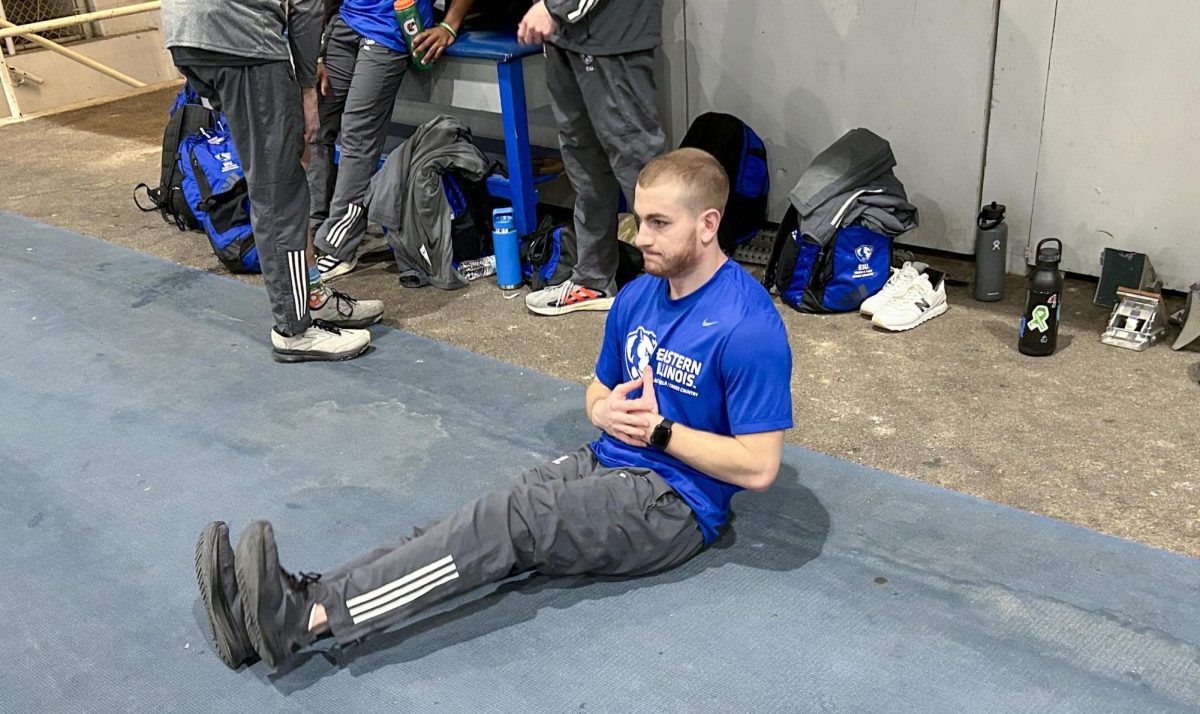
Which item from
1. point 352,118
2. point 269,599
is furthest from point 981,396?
point 352,118

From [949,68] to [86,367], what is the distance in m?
2.96

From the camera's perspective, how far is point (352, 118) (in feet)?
13.1

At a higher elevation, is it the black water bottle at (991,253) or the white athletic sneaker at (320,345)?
the black water bottle at (991,253)

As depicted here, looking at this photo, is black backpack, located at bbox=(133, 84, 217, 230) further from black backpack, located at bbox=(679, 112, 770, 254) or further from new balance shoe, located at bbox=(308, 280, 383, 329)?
black backpack, located at bbox=(679, 112, 770, 254)

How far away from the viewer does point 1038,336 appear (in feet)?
10.3

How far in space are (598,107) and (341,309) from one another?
1.08m

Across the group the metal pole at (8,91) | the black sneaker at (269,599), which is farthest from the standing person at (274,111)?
the metal pole at (8,91)

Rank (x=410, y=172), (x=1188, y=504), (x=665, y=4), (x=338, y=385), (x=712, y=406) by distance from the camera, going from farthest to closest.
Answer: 1. (x=665, y=4)
2. (x=410, y=172)
3. (x=338, y=385)
4. (x=1188, y=504)
5. (x=712, y=406)

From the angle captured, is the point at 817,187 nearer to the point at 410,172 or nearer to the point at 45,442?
the point at 410,172

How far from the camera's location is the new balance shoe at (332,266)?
4.18 m

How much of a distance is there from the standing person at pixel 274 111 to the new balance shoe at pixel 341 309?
0.08 metres

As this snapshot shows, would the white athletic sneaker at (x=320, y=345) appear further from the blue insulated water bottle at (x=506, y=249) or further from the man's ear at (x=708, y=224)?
the man's ear at (x=708, y=224)

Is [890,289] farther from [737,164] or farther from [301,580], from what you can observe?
[301,580]

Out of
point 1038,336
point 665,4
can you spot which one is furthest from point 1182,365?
point 665,4
